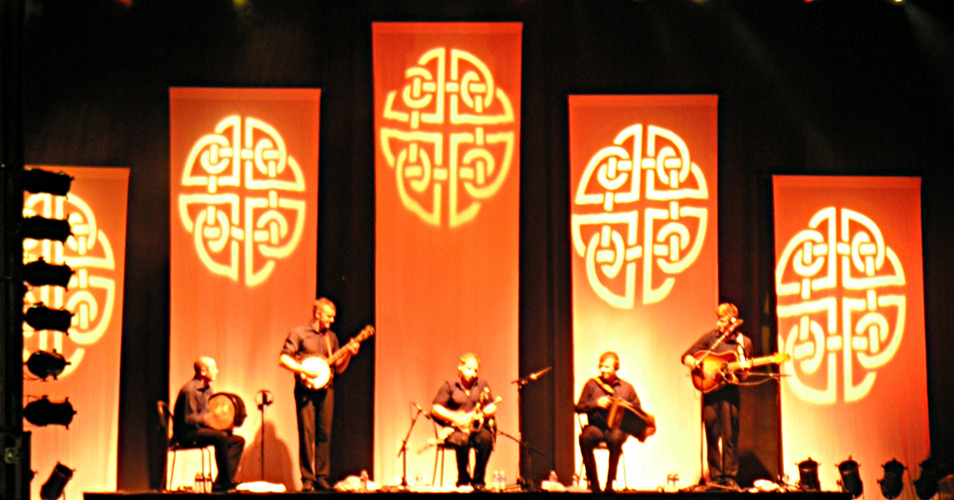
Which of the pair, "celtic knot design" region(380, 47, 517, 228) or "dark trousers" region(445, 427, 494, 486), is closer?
"dark trousers" region(445, 427, 494, 486)

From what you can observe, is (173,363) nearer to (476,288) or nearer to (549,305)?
(476,288)

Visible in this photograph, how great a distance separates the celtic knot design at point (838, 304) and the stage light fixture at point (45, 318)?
622 cm

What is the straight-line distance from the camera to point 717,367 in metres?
9.20

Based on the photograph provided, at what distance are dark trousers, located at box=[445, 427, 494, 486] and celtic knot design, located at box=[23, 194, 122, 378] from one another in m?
3.27

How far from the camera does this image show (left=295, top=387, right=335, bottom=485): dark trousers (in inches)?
360

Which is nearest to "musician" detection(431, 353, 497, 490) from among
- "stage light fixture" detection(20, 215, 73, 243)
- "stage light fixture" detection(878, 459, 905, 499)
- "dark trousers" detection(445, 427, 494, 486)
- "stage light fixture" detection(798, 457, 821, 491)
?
"dark trousers" detection(445, 427, 494, 486)

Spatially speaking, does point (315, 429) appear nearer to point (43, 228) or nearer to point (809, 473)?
point (43, 228)

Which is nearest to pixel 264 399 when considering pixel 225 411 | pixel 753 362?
pixel 225 411

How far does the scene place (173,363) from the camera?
980 centimetres

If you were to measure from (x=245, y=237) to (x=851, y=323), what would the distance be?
207 inches

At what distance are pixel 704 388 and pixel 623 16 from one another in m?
3.46

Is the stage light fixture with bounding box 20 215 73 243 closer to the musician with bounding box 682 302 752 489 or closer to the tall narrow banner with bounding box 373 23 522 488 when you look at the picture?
the tall narrow banner with bounding box 373 23 522 488

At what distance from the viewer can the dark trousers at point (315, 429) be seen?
9.16 metres

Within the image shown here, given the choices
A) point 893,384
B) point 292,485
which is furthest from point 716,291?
point 292,485
